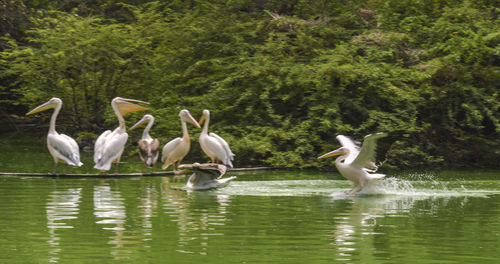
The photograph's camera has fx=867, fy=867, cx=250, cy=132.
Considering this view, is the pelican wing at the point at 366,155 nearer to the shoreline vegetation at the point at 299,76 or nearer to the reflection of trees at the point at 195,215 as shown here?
the reflection of trees at the point at 195,215

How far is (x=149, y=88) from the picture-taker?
21.4 metres

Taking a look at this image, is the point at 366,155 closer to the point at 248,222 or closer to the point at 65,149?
the point at 248,222

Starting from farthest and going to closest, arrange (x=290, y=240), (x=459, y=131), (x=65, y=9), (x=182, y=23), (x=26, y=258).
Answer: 1. (x=65, y=9)
2. (x=182, y=23)
3. (x=459, y=131)
4. (x=290, y=240)
5. (x=26, y=258)

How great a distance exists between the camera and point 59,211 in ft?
32.7

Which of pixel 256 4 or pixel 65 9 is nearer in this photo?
pixel 256 4

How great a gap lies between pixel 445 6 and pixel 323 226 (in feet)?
37.8

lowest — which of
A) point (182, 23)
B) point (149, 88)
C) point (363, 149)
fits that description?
point (363, 149)

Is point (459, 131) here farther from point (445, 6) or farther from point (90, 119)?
point (90, 119)

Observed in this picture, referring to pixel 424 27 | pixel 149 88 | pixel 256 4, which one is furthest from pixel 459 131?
pixel 149 88

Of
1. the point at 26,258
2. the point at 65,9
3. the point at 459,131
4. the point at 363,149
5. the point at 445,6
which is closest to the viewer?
the point at 26,258

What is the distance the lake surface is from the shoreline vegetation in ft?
10.5

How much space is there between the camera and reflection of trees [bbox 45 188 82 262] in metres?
7.62

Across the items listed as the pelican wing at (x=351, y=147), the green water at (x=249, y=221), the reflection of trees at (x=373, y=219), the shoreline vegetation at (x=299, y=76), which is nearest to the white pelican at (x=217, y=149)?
the green water at (x=249, y=221)

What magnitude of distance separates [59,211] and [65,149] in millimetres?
4898
